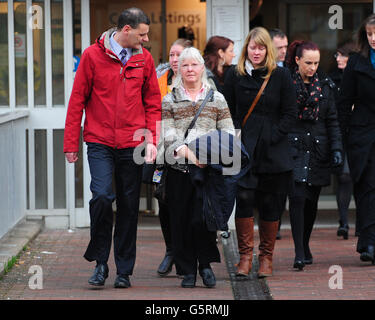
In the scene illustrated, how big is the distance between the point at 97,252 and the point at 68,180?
329 centimetres

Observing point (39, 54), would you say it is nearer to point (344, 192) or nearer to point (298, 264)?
point (344, 192)

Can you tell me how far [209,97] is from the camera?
7051 millimetres

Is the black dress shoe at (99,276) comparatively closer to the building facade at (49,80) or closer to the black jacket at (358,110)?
the black jacket at (358,110)

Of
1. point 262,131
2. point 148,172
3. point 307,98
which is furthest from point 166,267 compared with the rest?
point 307,98

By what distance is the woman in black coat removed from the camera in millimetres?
7965

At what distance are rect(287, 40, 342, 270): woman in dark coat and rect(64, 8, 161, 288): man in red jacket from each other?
149 cm

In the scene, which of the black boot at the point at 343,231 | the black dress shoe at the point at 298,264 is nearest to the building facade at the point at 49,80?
the black boot at the point at 343,231

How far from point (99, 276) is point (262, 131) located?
1.68 m

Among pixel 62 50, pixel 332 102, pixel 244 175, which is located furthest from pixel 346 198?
pixel 62 50

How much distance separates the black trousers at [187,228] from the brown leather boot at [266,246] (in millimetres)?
539

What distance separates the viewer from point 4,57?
33.4 ft

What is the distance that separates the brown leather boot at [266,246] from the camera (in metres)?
7.53

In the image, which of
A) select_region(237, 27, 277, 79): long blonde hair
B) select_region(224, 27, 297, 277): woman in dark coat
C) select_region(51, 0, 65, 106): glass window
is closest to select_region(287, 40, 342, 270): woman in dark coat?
select_region(224, 27, 297, 277): woman in dark coat
